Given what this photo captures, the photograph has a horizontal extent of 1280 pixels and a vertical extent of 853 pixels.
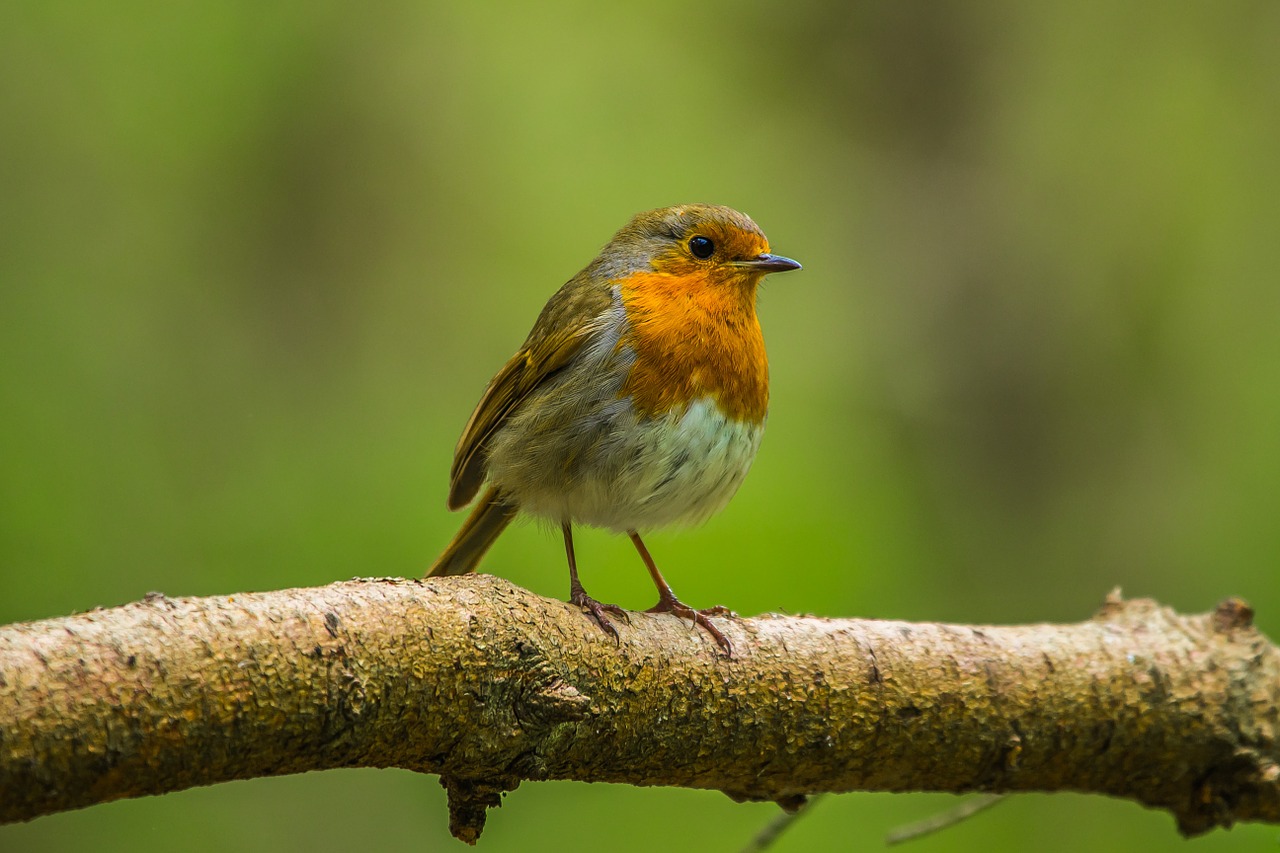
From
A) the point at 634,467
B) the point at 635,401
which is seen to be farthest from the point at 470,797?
the point at 635,401

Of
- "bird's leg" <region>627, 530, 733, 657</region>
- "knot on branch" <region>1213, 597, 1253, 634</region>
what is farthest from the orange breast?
"knot on branch" <region>1213, 597, 1253, 634</region>

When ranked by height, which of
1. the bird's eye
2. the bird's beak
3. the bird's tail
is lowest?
the bird's tail

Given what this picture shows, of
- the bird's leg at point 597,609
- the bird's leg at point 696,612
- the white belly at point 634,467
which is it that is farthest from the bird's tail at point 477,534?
the bird's leg at point 597,609

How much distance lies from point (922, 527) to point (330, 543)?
2.62 metres

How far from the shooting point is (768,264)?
4.02 meters

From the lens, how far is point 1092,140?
6.88 m

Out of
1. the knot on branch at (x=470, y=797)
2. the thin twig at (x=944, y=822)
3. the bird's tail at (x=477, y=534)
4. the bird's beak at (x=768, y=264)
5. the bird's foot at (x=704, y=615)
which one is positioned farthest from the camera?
the bird's beak at (x=768, y=264)

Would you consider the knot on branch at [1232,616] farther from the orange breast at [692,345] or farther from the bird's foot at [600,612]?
the bird's foot at [600,612]

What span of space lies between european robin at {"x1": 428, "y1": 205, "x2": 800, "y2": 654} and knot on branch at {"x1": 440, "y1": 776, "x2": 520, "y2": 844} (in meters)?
0.79

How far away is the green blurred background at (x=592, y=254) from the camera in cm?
500

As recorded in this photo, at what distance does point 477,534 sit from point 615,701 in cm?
141

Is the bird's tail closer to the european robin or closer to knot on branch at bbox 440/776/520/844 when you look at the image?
the european robin

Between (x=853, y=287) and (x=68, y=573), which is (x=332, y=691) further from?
(x=853, y=287)

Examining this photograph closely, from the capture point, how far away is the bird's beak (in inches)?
158
